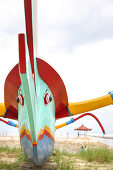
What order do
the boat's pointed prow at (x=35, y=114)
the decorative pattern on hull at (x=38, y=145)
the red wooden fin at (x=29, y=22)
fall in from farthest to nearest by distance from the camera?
the decorative pattern on hull at (x=38, y=145) < the boat's pointed prow at (x=35, y=114) < the red wooden fin at (x=29, y=22)

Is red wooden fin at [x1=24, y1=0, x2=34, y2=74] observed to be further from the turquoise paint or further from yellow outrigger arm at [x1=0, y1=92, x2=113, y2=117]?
yellow outrigger arm at [x1=0, y1=92, x2=113, y2=117]

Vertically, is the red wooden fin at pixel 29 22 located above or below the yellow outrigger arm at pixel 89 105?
above

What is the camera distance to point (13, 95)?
13.6ft

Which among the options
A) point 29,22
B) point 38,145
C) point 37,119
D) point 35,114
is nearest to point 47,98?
point 37,119

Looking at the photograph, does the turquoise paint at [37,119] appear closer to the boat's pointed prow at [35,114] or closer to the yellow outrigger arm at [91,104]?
the boat's pointed prow at [35,114]

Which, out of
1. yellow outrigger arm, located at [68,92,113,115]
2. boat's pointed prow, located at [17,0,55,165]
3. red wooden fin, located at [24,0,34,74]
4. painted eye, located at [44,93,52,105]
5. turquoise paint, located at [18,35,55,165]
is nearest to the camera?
red wooden fin, located at [24,0,34,74]

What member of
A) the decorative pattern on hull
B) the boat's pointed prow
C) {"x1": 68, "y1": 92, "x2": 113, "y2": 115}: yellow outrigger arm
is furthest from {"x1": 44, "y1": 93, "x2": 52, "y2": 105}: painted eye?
{"x1": 68, "y1": 92, "x2": 113, "y2": 115}: yellow outrigger arm

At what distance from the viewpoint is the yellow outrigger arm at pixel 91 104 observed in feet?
15.3

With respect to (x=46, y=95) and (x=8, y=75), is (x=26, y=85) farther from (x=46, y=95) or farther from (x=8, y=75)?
(x=8, y=75)

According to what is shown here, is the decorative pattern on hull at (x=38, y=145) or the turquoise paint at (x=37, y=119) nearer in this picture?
the turquoise paint at (x=37, y=119)

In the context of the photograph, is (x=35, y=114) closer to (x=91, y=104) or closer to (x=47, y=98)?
(x=47, y=98)

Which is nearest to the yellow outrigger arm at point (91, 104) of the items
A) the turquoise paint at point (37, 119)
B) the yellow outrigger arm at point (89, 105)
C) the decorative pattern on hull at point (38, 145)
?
the yellow outrigger arm at point (89, 105)

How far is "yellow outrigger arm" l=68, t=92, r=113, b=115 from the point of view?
467cm

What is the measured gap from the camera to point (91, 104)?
4.75 metres
